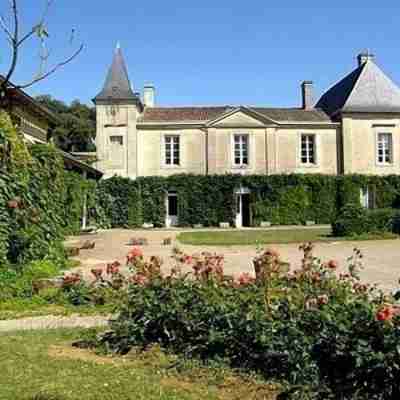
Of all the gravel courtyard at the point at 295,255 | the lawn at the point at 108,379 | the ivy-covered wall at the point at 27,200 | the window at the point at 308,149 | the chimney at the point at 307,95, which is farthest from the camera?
the chimney at the point at 307,95

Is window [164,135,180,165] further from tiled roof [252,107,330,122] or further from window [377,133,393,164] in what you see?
window [377,133,393,164]

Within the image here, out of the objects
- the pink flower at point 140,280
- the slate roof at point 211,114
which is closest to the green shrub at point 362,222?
the slate roof at point 211,114

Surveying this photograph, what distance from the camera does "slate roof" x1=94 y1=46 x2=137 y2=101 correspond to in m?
36.4

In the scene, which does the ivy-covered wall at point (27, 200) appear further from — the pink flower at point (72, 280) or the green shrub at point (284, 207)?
the green shrub at point (284, 207)

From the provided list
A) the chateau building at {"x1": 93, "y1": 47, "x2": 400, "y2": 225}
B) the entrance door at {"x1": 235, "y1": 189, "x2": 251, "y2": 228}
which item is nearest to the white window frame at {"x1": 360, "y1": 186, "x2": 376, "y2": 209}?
the chateau building at {"x1": 93, "y1": 47, "x2": 400, "y2": 225}

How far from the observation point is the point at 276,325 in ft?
14.4

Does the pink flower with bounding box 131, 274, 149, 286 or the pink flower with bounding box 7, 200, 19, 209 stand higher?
the pink flower with bounding box 7, 200, 19, 209

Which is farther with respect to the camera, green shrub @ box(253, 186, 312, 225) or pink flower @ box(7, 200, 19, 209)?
green shrub @ box(253, 186, 312, 225)

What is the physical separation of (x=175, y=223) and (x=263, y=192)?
6.41 meters

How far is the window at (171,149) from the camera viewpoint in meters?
36.8

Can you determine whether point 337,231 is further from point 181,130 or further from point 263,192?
point 181,130

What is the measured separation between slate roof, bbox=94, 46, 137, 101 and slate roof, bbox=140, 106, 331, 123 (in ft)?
7.24

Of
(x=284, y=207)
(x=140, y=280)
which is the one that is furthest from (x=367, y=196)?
(x=140, y=280)

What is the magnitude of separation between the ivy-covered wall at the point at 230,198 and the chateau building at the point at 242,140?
49.2 inches
